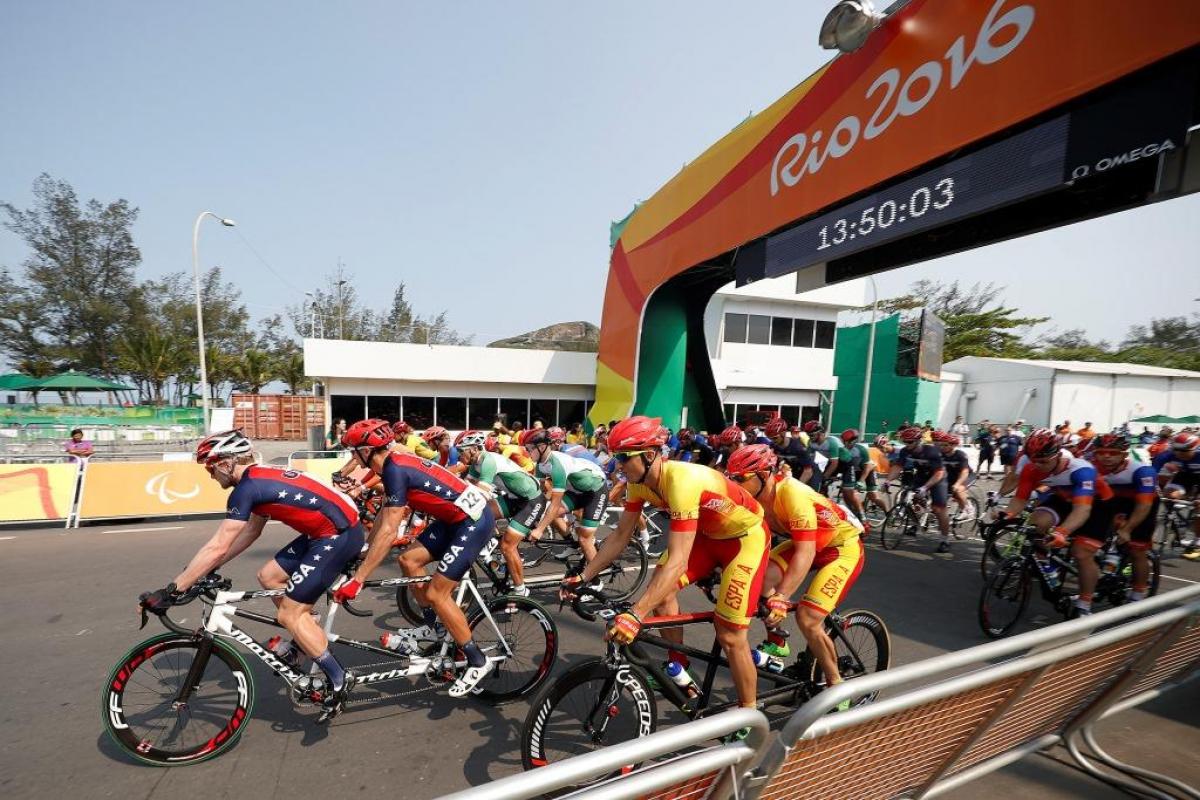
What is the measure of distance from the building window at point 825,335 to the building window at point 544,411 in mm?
12562

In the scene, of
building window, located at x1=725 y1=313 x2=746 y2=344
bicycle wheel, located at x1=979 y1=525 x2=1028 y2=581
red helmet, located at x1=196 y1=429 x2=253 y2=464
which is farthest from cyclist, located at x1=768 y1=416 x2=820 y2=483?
building window, located at x1=725 y1=313 x2=746 y2=344

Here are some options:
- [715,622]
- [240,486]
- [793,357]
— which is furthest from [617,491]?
[793,357]

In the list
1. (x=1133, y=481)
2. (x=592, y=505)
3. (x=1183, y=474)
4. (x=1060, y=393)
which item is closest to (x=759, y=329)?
(x=1183, y=474)

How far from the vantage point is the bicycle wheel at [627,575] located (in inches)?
230

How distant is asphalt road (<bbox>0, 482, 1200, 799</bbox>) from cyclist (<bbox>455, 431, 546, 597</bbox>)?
0.79 m

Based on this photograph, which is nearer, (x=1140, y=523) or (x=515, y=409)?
(x=1140, y=523)

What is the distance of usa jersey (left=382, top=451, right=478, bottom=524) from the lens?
3613 mm

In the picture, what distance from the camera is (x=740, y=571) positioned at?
120 inches

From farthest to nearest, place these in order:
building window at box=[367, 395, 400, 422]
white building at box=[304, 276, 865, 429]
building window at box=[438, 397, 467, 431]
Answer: building window at box=[438, 397, 467, 431] < building window at box=[367, 395, 400, 422] < white building at box=[304, 276, 865, 429]

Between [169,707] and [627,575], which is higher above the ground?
[169,707]

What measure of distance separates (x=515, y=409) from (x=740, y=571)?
18.8 m

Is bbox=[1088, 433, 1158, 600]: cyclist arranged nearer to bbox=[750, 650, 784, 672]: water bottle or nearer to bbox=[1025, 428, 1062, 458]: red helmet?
bbox=[1025, 428, 1062, 458]: red helmet

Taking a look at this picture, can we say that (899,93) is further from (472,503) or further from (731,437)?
(472,503)

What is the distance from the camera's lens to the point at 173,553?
7160 millimetres
